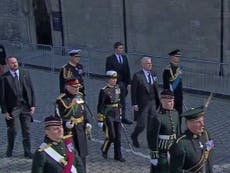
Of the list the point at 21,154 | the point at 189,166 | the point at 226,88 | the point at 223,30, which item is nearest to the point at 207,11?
the point at 223,30

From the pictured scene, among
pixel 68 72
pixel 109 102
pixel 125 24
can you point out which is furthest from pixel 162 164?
pixel 125 24

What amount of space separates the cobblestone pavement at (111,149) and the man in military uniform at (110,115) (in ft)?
0.98

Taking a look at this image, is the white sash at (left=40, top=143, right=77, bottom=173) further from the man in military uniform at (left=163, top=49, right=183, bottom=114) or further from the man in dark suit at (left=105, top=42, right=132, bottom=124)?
the man in dark suit at (left=105, top=42, right=132, bottom=124)

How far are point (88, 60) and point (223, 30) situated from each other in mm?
4921

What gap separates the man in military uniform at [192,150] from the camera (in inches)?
247

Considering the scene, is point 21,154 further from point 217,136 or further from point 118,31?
point 118,31

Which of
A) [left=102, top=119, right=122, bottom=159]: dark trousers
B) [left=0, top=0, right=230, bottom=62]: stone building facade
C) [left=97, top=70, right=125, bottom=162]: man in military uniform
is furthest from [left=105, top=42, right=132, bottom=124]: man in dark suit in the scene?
[left=0, top=0, right=230, bottom=62]: stone building facade

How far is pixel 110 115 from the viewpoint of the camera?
1019cm

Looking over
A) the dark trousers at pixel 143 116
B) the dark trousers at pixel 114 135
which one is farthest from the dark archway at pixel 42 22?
the dark trousers at pixel 114 135

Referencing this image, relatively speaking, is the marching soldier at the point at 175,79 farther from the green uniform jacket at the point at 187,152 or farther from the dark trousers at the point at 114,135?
the green uniform jacket at the point at 187,152

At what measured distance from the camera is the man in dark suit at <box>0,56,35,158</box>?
10266mm

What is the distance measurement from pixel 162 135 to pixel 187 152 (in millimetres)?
1760

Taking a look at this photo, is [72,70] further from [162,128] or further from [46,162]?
[46,162]

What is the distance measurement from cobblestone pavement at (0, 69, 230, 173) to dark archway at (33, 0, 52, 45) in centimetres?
750
